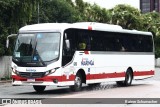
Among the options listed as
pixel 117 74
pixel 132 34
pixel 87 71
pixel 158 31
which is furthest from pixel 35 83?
pixel 158 31

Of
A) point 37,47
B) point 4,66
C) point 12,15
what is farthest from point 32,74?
point 12,15

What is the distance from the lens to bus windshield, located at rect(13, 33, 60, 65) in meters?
20.8

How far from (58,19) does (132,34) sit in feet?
126

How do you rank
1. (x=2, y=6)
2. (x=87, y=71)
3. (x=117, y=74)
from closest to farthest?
(x=87, y=71) → (x=117, y=74) → (x=2, y=6)

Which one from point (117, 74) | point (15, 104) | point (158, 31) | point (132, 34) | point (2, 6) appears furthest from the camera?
point (158, 31)

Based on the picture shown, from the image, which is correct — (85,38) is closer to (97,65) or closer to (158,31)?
(97,65)

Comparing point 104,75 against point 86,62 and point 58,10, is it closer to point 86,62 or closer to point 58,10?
→ point 86,62

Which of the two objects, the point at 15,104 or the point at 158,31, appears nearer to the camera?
the point at 15,104

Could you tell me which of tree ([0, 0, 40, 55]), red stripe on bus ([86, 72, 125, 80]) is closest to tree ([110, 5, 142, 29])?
tree ([0, 0, 40, 55])

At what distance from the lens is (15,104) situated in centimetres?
1608

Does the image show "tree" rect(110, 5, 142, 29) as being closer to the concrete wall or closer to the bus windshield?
the concrete wall

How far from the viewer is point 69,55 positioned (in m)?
21.5

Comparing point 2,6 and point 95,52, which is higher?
point 2,6

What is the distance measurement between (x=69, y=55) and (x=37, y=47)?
1.53 metres
